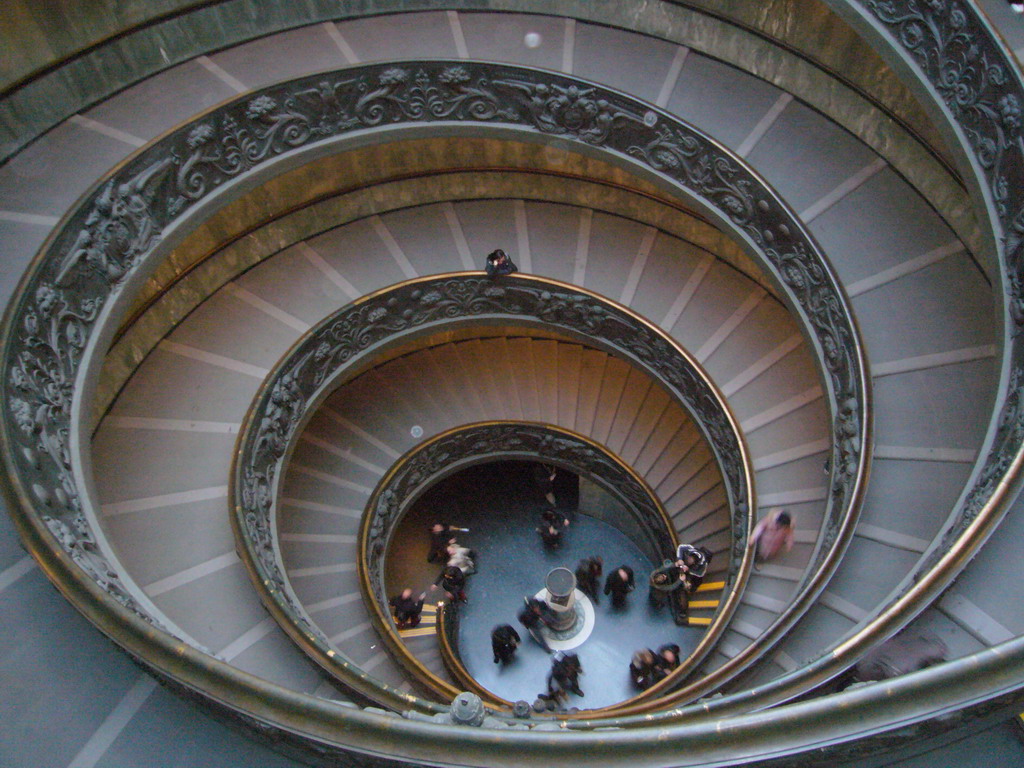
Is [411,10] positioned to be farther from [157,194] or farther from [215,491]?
[215,491]

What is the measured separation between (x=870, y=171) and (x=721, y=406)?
139 inches

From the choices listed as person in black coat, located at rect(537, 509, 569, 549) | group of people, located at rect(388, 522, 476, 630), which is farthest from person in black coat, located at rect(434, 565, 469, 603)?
person in black coat, located at rect(537, 509, 569, 549)

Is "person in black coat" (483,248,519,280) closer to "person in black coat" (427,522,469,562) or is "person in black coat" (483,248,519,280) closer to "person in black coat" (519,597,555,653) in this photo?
"person in black coat" (427,522,469,562)

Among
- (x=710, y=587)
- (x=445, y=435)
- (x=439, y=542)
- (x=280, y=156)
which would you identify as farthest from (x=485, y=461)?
(x=280, y=156)

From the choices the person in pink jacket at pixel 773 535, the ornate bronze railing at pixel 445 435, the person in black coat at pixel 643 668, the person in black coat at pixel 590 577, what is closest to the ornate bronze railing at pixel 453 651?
the ornate bronze railing at pixel 445 435

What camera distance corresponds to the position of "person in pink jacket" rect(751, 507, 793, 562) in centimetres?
920

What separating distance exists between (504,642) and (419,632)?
1654 mm

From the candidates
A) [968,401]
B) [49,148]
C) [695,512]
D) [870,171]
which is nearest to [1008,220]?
[968,401]

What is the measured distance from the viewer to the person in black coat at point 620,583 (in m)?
13.3

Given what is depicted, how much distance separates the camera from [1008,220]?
21.6ft

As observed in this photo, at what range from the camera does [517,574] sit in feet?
47.2

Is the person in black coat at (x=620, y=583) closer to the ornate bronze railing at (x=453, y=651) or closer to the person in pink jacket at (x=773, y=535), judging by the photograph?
the ornate bronze railing at (x=453, y=651)

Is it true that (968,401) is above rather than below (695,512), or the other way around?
above

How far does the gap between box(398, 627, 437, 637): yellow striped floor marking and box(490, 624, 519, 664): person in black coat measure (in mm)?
1153
